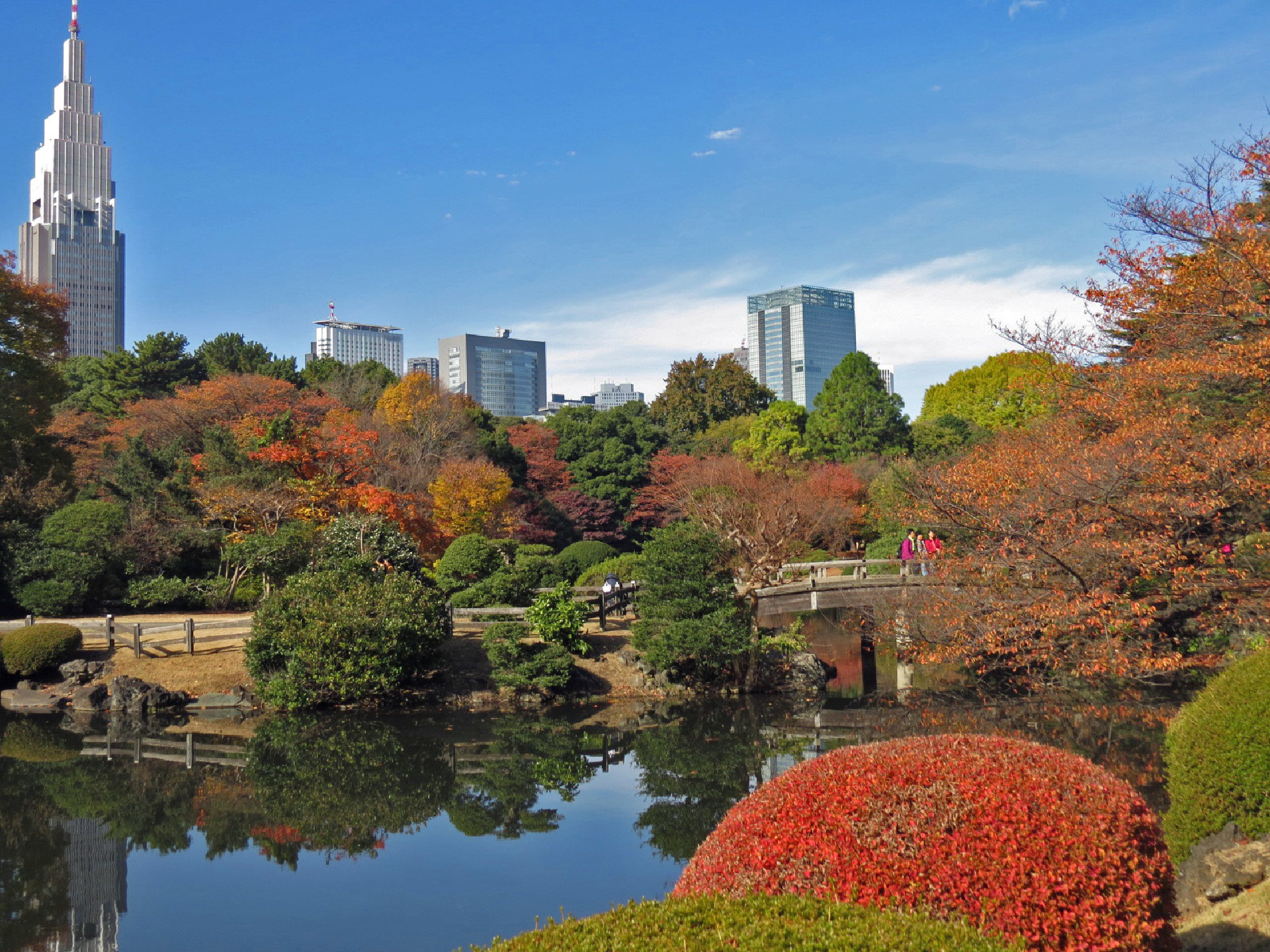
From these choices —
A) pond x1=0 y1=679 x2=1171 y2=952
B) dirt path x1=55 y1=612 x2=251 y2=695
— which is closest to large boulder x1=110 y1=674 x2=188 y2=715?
dirt path x1=55 y1=612 x2=251 y2=695

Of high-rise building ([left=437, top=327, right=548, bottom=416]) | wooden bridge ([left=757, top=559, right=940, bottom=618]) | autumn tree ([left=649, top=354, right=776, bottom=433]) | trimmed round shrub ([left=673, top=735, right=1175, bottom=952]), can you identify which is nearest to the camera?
trimmed round shrub ([left=673, top=735, right=1175, bottom=952])

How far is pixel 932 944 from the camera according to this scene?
313 centimetres

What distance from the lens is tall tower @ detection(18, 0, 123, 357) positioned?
123m

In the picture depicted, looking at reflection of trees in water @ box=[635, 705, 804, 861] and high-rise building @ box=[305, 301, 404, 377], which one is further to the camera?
high-rise building @ box=[305, 301, 404, 377]

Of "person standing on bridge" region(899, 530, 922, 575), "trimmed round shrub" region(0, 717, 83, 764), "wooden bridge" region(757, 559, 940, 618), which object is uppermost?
"person standing on bridge" region(899, 530, 922, 575)

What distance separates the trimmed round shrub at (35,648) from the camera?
17.8 meters

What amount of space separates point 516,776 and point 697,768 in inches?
98.9

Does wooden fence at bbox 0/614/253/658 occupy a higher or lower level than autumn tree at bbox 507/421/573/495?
lower

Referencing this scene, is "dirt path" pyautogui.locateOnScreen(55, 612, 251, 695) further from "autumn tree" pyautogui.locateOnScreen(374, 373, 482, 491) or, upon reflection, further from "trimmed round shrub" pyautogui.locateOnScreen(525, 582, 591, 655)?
"autumn tree" pyautogui.locateOnScreen(374, 373, 482, 491)

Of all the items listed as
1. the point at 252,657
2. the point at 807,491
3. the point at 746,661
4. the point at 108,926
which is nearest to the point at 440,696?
the point at 252,657

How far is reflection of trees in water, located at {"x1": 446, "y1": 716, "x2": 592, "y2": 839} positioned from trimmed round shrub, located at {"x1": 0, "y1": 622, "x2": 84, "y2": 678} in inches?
342

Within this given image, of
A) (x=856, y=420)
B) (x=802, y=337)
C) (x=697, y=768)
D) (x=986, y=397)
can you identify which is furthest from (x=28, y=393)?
(x=802, y=337)

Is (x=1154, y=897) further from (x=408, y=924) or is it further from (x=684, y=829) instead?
(x=684, y=829)

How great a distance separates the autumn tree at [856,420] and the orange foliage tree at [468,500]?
49.1ft
